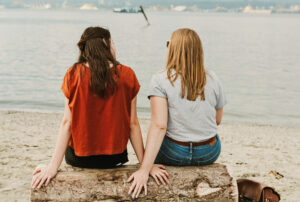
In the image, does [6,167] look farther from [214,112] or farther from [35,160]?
[214,112]

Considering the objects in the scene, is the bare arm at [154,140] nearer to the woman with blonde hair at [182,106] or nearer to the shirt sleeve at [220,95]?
the woman with blonde hair at [182,106]

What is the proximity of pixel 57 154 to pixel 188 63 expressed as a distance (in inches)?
48.9

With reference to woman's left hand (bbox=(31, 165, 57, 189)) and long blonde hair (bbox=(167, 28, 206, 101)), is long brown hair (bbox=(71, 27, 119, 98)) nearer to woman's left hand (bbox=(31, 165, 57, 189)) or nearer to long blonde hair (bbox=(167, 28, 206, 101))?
long blonde hair (bbox=(167, 28, 206, 101))

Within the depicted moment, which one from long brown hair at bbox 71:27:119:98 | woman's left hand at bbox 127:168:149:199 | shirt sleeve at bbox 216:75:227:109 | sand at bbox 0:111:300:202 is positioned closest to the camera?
long brown hair at bbox 71:27:119:98

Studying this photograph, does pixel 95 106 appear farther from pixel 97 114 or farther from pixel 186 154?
pixel 186 154

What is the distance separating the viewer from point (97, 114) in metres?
2.82

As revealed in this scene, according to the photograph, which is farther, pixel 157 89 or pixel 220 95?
pixel 220 95

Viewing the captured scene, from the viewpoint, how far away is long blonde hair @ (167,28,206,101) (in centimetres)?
281

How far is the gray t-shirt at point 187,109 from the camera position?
284cm

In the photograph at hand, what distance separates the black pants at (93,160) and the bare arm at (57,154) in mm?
159

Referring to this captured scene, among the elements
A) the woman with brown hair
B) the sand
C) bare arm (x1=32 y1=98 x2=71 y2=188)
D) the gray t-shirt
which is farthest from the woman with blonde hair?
the sand

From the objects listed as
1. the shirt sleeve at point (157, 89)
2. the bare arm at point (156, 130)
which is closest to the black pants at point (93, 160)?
the bare arm at point (156, 130)

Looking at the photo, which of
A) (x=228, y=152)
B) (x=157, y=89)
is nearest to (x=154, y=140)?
(x=157, y=89)

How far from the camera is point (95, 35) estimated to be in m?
2.83
